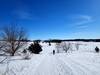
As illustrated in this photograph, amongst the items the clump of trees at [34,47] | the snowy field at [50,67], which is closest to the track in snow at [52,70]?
the snowy field at [50,67]

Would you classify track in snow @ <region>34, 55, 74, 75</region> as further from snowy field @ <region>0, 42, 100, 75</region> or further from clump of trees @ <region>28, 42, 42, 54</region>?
clump of trees @ <region>28, 42, 42, 54</region>

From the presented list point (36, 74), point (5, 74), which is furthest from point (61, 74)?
point (5, 74)

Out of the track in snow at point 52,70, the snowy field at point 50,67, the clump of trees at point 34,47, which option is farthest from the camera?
the clump of trees at point 34,47

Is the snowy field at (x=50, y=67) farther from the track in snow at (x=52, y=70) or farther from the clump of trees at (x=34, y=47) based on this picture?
the clump of trees at (x=34, y=47)

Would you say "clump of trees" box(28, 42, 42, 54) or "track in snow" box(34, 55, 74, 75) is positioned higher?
"clump of trees" box(28, 42, 42, 54)

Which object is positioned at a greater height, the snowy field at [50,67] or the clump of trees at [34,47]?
the clump of trees at [34,47]

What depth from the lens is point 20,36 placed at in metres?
22.2

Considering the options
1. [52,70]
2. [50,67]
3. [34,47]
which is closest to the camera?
[52,70]

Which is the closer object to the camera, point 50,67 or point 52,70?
point 52,70

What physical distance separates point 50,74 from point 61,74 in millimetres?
779

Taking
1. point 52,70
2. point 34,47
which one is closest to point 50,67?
point 52,70

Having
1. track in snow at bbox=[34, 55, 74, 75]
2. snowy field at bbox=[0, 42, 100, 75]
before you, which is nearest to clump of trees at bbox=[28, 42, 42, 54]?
snowy field at bbox=[0, 42, 100, 75]

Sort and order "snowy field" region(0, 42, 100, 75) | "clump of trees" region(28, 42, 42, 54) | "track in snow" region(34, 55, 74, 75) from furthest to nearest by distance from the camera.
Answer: "clump of trees" region(28, 42, 42, 54)
"snowy field" region(0, 42, 100, 75)
"track in snow" region(34, 55, 74, 75)

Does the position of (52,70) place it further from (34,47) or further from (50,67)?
(34,47)
